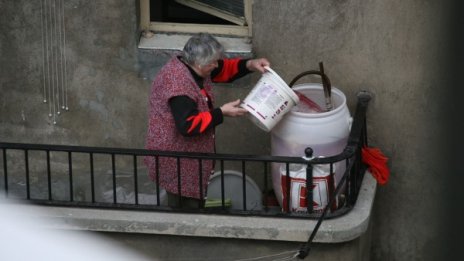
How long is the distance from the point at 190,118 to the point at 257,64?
2.03 ft

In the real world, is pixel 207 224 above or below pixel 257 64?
below

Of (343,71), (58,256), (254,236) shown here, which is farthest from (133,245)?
(58,256)

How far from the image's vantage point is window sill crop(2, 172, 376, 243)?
20.2 ft

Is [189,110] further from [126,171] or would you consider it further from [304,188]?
[126,171]

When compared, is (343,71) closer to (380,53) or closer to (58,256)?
(380,53)

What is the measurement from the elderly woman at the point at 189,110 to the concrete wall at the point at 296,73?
63 cm

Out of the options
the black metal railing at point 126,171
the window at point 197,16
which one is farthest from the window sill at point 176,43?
the black metal railing at point 126,171

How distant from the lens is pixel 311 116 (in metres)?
6.41

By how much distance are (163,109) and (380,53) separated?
156 centimetres

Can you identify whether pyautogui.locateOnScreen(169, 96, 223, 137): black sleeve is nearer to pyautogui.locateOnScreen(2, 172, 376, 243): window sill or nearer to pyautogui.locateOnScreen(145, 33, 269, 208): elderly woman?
pyautogui.locateOnScreen(145, 33, 269, 208): elderly woman

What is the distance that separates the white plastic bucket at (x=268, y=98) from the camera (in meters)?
6.19

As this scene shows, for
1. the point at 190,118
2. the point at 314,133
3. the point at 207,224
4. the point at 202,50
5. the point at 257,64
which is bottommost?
the point at 207,224

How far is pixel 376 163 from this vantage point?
22.3ft

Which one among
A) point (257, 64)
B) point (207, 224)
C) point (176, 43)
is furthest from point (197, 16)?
point (207, 224)
